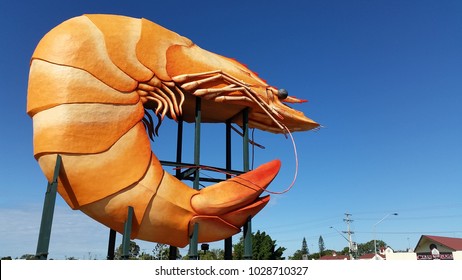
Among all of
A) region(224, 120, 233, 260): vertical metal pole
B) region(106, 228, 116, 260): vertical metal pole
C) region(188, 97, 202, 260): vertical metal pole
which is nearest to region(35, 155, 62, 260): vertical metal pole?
region(106, 228, 116, 260): vertical metal pole

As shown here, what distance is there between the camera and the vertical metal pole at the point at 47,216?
8078 millimetres

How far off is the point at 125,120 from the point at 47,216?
281 cm

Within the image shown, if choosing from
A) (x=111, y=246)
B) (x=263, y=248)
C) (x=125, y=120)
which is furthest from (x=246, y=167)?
(x=263, y=248)

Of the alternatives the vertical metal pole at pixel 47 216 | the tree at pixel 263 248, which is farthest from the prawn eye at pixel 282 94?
the tree at pixel 263 248

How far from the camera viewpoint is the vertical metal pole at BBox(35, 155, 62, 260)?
808 centimetres

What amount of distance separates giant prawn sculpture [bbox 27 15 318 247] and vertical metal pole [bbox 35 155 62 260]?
293 millimetres

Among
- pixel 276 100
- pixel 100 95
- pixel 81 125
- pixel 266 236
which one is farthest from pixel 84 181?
pixel 266 236

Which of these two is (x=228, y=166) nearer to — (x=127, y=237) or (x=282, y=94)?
(x=282, y=94)

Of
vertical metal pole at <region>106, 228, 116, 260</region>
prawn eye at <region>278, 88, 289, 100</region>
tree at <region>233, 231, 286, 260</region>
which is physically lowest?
vertical metal pole at <region>106, 228, 116, 260</region>

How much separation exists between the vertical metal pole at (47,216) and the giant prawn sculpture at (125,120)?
29cm

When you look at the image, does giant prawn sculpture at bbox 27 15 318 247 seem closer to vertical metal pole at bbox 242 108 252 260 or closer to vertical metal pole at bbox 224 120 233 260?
vertical metal pole at bbox 242 108 252 260

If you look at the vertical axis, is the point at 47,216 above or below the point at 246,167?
below

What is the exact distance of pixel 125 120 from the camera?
9.63m
